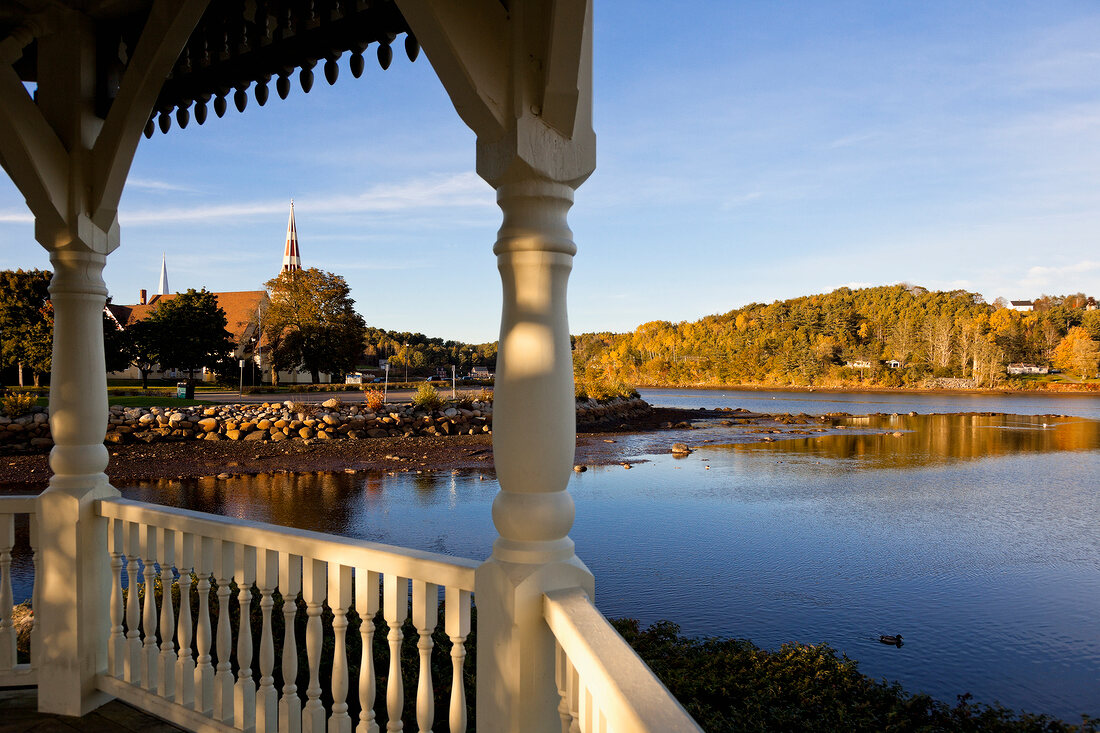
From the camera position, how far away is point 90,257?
281 cm

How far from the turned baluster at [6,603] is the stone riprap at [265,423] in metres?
13.6

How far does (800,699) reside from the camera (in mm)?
4219

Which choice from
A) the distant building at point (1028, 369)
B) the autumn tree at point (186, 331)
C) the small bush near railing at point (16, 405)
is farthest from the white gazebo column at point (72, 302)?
the distant building at point (1028, 369)

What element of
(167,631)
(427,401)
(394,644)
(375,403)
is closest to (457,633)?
(394,644)

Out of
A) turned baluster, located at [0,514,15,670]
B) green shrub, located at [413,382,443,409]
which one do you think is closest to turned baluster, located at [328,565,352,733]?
turned baluster, located at [0,514,15,670]

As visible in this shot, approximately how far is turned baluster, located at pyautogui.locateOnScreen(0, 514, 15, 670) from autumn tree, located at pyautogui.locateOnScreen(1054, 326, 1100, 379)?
81.7 m

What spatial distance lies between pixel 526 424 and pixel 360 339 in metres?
31.5

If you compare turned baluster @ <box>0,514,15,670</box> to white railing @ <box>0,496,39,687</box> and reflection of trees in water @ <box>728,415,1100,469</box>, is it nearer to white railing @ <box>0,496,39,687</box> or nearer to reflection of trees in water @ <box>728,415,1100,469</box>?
white railing @ <box>0,496,39,687</box>

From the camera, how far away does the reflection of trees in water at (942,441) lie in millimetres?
19109

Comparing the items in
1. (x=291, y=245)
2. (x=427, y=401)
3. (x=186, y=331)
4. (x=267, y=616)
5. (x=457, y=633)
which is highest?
(x=291, y=245)

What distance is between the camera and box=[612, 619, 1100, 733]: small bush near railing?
12.8 ft

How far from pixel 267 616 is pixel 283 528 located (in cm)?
28

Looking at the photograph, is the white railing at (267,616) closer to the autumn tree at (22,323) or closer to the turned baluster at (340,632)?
the turned baluster at (340,632)

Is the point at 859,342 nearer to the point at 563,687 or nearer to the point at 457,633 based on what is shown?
the point at 457,633
